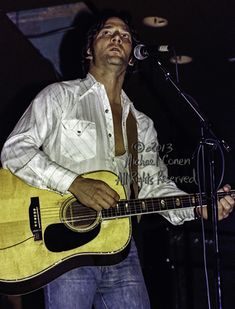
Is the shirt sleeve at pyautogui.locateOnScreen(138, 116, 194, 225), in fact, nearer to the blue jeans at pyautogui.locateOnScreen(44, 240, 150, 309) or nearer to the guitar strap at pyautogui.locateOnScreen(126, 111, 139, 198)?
the guitar strap at pyautogui.locateOnScreen(126, 111, 139, 198)

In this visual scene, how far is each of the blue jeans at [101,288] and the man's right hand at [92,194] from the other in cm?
28

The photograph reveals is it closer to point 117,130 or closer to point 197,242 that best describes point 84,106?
point 117,130

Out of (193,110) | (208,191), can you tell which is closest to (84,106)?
(193,110)

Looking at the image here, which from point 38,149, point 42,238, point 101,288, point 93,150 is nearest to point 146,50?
point 93,150

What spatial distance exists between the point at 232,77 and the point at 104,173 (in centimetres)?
393

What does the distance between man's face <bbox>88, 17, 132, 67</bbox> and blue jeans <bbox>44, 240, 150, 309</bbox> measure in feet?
3.19

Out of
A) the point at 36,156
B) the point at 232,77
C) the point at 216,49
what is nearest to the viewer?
the point at 36,156

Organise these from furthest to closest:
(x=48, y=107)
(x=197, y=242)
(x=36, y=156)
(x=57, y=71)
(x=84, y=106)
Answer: (x=57, y=71) → (x=197, y=242) → (x=84, y=106) → (x=48, y=107) → (x=36, y=156)

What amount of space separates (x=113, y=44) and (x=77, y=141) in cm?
62

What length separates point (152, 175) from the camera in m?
2.74

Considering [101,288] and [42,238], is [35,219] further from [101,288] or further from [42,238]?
[101,288]

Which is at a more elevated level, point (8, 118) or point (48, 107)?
point (8, 118)

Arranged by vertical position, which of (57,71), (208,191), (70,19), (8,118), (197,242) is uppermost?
(70,19)

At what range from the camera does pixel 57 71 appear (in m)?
4.80
